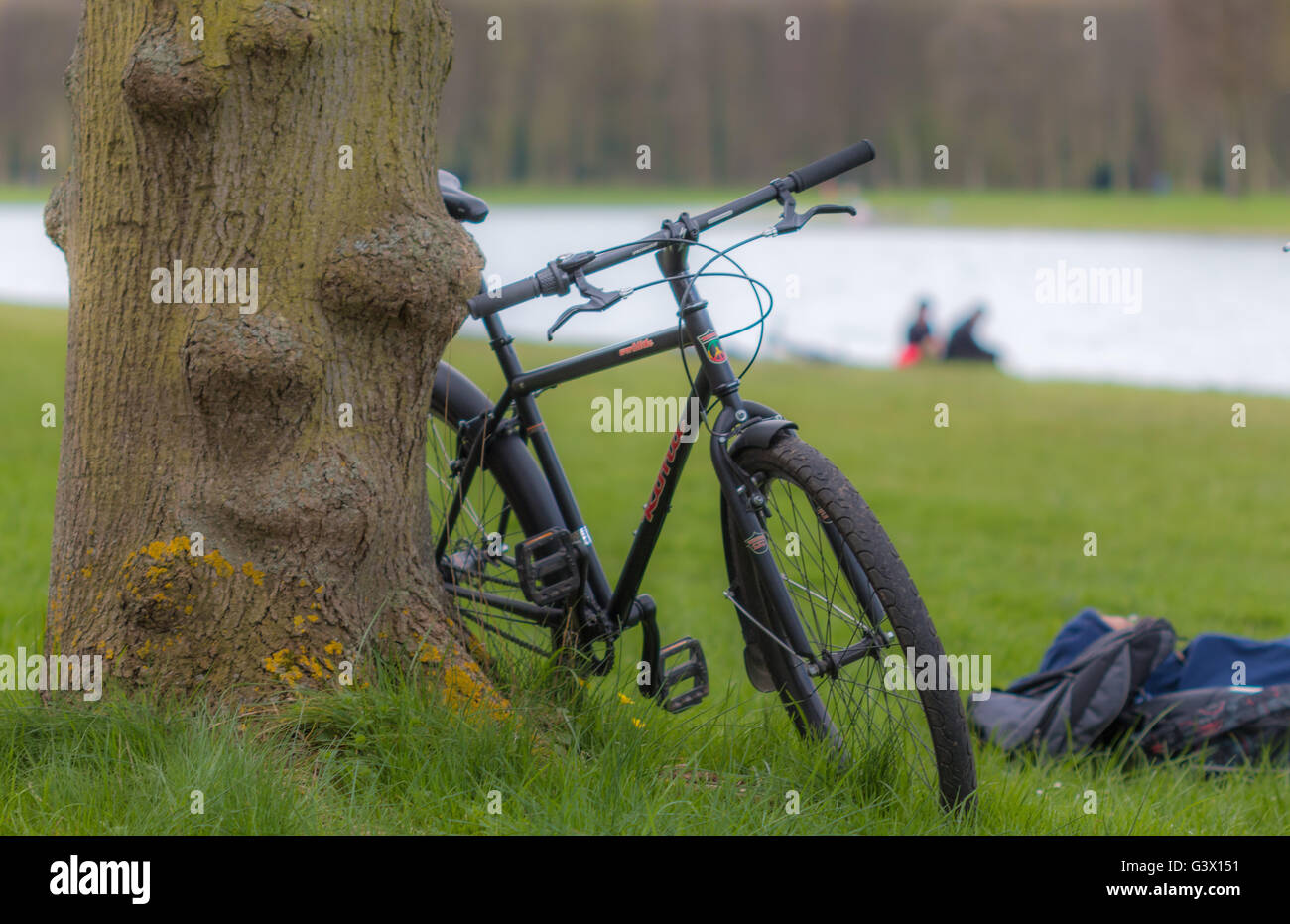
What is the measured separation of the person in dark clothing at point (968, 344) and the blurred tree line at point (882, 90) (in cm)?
2387

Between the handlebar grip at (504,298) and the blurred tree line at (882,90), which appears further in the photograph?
the blurred tree line at (882,90)

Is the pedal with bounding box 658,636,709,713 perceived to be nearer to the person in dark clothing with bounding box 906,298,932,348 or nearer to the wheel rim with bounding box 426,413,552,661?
the wheel rim with bounding box 426,413,552,661

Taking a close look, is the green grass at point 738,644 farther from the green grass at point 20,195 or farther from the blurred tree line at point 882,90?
the green grass at point 20,195

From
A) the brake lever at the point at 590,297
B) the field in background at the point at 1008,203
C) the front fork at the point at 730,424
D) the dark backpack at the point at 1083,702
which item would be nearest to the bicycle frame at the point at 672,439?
the front fork at the point at 730,424

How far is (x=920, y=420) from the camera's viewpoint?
372 inches

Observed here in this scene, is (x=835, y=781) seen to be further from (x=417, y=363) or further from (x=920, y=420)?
(x=920, y=420)

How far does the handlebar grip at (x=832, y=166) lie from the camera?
245cm

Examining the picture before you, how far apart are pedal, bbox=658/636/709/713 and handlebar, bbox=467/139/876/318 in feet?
2.85

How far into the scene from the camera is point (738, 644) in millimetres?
4348

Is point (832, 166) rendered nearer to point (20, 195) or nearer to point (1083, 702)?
point (1083, 702)

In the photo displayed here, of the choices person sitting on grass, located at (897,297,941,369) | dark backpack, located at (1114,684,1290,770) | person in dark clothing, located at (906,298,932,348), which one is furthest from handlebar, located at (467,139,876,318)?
person in dark clothing, located at (906,298,932,348)

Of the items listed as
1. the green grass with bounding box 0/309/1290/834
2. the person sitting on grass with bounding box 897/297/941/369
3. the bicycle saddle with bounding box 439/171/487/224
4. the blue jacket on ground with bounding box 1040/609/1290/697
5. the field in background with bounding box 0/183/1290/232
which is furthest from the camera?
the field in background with bounding box 0/183/1290/232

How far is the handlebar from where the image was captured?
2.41 metres

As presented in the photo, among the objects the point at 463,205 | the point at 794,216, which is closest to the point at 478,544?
the point at 463,205
